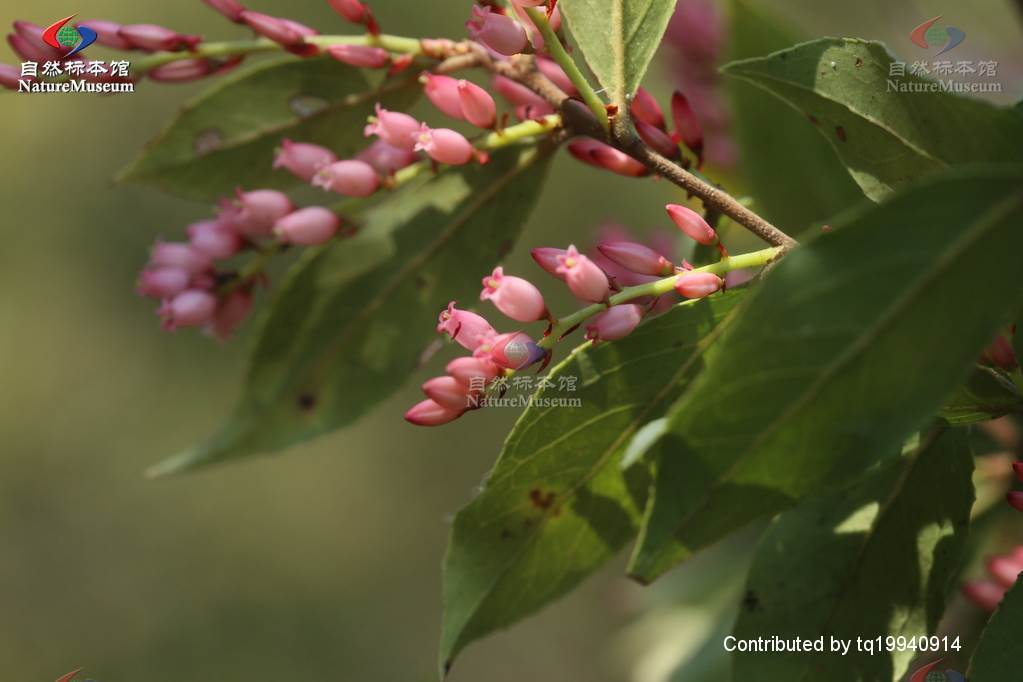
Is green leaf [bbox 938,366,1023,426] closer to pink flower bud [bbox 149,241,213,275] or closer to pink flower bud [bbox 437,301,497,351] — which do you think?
pink flower bud [bbox 437,301,497,351]

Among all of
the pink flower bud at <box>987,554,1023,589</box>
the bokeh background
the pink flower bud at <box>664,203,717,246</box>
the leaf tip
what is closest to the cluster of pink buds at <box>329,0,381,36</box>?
the pink flower bud at <box>664,203,717,246</box>

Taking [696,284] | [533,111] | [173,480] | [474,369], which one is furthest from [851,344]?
[173,480]

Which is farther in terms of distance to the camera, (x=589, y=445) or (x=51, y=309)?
(x=51, y=309)

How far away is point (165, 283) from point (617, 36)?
0.50 m

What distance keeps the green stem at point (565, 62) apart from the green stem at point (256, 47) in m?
0.18

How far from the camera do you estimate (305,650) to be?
482 cm

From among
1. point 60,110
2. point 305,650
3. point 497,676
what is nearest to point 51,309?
point 60,110

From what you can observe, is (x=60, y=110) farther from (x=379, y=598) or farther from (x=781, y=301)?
(x=781, y=301)

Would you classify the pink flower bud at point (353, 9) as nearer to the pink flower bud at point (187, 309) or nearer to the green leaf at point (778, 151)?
the pink flower bud at point (187, 309)

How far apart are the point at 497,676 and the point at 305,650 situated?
1.08 metres

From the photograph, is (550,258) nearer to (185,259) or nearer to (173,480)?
(185,259)

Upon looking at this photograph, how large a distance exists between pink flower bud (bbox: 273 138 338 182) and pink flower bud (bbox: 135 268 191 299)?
0.52 feet

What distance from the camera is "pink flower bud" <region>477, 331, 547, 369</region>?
2.12 feet

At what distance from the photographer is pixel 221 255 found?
3.01 feet
